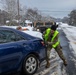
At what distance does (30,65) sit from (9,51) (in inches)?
43.9

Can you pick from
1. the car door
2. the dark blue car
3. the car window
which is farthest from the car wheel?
the car window

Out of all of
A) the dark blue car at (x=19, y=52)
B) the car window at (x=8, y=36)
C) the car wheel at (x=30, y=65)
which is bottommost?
the car wheel at (x=30, y=65)

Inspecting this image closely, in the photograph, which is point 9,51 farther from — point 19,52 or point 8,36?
point 8,36

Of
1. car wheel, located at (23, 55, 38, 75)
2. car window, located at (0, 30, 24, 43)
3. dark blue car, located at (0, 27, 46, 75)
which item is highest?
car window, located at (0, 30, 24, 43)

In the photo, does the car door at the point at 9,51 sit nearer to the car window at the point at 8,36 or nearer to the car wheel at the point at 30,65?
the car window at the point at 8,36

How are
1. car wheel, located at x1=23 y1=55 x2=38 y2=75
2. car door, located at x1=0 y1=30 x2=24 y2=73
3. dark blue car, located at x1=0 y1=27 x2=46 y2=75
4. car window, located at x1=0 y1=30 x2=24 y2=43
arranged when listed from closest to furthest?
car door, located at x1=0 y1=30 x2=24 y2=73, dark blue car, located at x1=0 y1=27 x2=46 y2=75, car window, located at x1=0 y1=30 x2=24 y2=43, car wheel, located at x1=23 y1=55 x2=38 y2=75

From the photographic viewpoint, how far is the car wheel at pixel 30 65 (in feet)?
24.1

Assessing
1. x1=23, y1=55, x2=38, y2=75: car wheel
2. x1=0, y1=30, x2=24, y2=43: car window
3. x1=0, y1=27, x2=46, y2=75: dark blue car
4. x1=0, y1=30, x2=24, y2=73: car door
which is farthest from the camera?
x1=23, y1=55, x2=38, y2=75: car wheel

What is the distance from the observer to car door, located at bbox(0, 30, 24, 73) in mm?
6491

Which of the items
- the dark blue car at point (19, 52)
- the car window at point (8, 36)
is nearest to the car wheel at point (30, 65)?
the dark blue car at point (19, 52)

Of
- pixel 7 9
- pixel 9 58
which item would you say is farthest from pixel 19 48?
pixel 7 9

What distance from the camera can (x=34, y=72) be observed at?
775 cm

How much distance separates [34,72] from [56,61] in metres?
2.42

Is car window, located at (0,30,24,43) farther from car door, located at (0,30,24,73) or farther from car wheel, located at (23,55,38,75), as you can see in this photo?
car wheel, located at (23,55,38,75)
